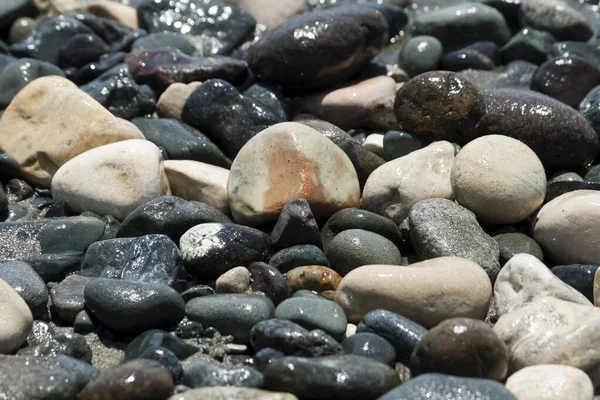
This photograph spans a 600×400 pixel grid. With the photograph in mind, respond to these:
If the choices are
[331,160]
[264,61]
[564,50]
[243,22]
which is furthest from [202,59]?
[564,50]

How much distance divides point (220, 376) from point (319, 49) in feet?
14.2

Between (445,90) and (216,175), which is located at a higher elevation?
(445,90)

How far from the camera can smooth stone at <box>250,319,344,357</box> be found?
424 centimetres

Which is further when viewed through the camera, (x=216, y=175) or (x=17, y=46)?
(x=17, y=46)

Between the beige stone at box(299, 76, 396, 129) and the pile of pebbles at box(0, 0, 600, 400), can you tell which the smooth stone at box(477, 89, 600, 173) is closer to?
the pile of pebbles at box(0, 0, 600, 400)

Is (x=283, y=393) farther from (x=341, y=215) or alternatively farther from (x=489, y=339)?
(x=341, y=215)

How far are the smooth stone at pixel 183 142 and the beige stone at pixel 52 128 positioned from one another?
0.19m

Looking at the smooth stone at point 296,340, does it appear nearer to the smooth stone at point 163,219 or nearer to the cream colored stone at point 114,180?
the smooth stone at point 163,219

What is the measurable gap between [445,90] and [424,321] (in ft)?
8.56

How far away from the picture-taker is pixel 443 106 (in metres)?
6.82

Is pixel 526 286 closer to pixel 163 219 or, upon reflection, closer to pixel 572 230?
pixel 572 230

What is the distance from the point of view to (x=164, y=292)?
465 cm

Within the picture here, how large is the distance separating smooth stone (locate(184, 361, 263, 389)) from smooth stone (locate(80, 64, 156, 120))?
3.96m

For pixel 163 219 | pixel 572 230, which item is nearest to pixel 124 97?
pixel 163 219
